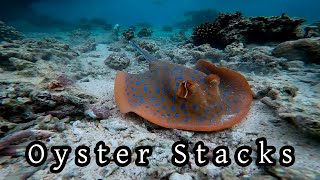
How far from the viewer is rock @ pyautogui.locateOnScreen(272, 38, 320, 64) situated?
5355 mm

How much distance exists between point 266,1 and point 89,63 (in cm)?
16474

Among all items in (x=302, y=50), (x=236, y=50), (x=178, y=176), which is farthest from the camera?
(x=236, y=50)

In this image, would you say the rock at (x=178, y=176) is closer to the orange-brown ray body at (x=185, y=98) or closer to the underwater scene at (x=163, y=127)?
the underwater scene at (x=163, y=127)

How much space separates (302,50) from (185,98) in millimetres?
4564

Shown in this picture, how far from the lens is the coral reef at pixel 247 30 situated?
6.99m

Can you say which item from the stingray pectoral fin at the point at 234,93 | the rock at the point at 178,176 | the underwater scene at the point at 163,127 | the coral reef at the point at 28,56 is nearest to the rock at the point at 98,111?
the underwater scene at the point at 163,127

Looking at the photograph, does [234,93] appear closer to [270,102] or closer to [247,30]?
[270,102]

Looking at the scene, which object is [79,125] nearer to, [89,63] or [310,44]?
[89,63]

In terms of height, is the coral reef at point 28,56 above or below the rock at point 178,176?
above

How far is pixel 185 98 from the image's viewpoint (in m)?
3.17

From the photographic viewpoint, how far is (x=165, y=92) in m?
3.53

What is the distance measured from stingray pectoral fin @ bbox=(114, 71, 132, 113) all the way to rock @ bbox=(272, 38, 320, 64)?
4902 mm

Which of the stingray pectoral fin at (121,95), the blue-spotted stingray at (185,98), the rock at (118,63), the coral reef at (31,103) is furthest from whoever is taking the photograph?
the rock at (118,63)

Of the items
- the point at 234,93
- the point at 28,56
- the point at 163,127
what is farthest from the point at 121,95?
the point at 28,56
